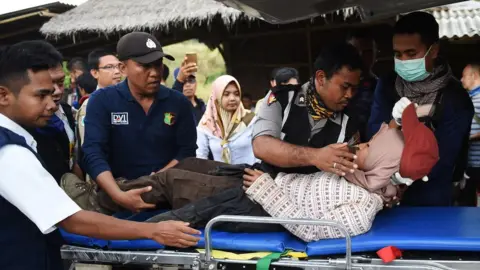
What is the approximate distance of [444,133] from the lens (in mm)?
2986

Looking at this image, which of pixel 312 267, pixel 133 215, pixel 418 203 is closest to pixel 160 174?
pixel 133 215

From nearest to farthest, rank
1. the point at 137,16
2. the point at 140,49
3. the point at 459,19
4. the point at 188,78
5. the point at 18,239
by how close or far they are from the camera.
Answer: the point at 18,239 < the point at 140,49 < the point at 188,78 < the point at 459,19 < the point at 137,16

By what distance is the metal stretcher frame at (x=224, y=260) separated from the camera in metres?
2.26

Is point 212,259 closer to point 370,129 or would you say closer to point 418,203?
point 370,129

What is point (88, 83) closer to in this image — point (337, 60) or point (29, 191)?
point (337, 60)

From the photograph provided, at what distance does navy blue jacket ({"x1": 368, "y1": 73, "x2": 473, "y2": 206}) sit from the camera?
2980 millimetres

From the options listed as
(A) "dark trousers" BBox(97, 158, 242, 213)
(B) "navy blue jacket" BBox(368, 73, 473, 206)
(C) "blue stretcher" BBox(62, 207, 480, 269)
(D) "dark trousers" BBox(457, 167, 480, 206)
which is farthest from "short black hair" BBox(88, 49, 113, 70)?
(D) "dark trousers" BBox(457, 167, 480, 206)

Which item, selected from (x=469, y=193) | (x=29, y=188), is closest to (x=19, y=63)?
(x=29, y=188)

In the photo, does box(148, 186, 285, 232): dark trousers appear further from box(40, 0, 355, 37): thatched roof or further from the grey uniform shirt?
box(40, 0, 355, 37): thatched roof

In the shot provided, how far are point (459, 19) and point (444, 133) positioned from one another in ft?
17.4

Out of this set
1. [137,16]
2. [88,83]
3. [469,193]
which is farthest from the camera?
[137,16]

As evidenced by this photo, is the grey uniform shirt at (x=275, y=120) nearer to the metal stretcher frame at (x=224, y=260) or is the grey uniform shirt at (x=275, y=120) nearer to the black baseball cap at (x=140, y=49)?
the metal stretcher frame at (x=224, y=260)

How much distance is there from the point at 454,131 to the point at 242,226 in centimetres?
126

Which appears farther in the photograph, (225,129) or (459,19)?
(459,19)
